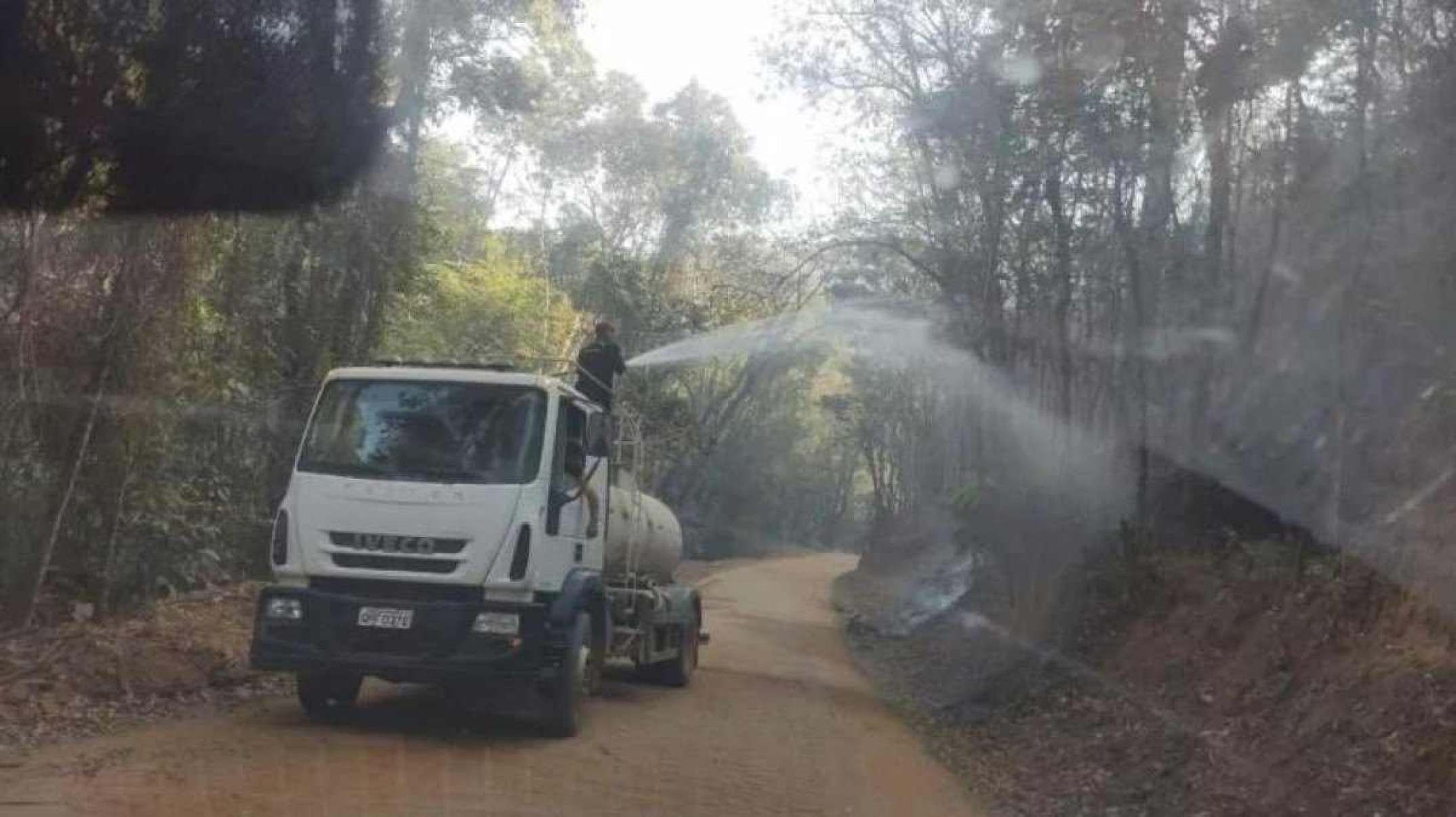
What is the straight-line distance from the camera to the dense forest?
1220 cm

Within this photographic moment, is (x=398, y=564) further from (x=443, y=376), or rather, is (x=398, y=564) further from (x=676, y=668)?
(x=676, y=668)

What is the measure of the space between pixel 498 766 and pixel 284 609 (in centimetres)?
197

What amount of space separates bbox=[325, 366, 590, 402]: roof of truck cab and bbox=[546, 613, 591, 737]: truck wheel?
178 centimetres

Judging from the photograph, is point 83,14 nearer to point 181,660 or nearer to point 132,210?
point 132,210

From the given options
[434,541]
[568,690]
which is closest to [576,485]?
[434,541]

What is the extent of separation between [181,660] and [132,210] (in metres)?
3.71

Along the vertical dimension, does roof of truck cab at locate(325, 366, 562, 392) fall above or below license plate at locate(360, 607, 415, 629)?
above

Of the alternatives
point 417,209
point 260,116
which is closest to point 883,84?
point 417,209

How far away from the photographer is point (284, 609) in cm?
1039

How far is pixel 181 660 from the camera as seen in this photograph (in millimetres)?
12211

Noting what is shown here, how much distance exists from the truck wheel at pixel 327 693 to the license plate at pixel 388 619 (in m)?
0.58

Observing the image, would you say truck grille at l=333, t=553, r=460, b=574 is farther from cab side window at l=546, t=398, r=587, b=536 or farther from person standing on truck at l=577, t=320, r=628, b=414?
person standing on truck at l=577, t=320, r=628, b=414

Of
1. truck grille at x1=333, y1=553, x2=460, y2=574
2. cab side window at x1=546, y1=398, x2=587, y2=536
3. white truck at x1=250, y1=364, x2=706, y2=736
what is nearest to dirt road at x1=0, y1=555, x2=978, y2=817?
white truck at x1=250, y1=364, x2=706, y2=736

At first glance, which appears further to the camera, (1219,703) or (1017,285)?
(1017,285)
